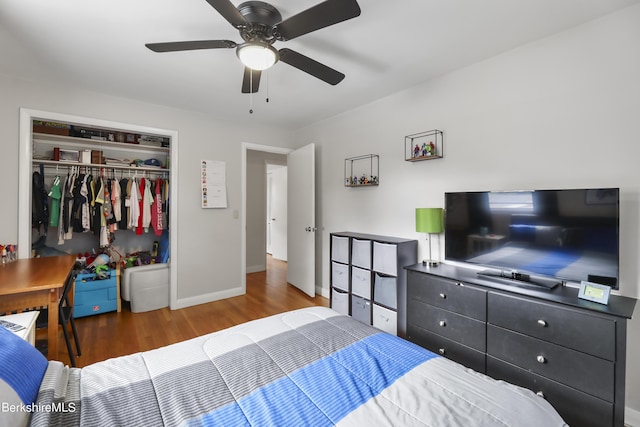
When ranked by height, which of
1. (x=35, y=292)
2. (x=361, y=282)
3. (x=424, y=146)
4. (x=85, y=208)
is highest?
(x=424, y=146)

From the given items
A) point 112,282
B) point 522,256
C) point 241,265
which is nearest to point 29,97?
point 112,282

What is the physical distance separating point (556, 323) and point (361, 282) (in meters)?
1.64

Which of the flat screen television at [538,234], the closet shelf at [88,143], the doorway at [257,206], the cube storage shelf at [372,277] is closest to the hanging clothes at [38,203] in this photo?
the closet shelf at [88,143]

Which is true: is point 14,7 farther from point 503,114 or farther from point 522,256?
point 522,256

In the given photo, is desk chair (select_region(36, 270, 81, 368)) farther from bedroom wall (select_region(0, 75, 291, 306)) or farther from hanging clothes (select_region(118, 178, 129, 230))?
hanging clothes (select_region(118, 178, 129, 230))

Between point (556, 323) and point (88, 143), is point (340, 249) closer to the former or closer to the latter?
point (556, 323)

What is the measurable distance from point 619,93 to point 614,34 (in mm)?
368

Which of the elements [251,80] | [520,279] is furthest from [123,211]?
[520,279]

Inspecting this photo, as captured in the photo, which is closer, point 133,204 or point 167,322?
point 167,322

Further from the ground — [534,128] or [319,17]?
[319,17]

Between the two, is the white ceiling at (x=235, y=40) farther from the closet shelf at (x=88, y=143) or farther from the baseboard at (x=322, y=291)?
the baseboard at (x=322, y=291)

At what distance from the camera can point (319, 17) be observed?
54.8 inches

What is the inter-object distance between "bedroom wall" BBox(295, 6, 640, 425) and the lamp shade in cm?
20

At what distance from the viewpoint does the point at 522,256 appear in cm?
194
